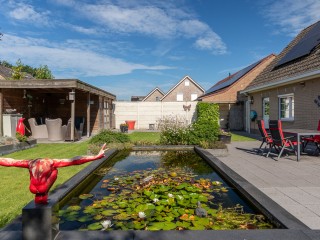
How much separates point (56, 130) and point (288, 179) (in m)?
10.1

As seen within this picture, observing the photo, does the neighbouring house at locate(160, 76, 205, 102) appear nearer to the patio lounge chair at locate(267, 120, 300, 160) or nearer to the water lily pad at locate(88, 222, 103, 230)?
the patio lounge chair at locate(267, 120, 300, 160)

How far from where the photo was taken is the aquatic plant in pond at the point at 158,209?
3.06 metres

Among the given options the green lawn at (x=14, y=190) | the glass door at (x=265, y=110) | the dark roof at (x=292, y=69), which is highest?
the dark roof at (x=292, y=69)

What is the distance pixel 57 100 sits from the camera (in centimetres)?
1736

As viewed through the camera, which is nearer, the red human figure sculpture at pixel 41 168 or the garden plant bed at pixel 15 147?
the red human figure sculpture at pixel 41 168

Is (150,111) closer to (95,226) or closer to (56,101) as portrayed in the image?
(56,101)

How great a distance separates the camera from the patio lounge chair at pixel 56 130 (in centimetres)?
1199

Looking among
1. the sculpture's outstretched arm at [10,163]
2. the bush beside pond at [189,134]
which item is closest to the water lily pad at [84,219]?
the sculpture's outstretched arm at [10,163]

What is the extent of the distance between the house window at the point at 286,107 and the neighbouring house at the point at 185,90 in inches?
1130

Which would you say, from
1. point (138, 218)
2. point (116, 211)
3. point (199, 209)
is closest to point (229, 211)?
point (199, 209)

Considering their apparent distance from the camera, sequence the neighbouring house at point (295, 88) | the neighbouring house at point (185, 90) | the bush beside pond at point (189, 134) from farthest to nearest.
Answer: the neighbouring house at point (185, 90) < the neighbouring house at point (295, 88) < the bush beside pond at point (189, 134)

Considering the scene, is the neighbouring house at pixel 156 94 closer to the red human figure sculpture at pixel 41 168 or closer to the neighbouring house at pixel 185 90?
the neighbouring house at pixel 185 90

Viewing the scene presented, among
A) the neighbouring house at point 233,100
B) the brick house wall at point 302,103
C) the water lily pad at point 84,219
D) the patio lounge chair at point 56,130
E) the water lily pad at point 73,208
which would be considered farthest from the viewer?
the neighbouring house at point 233,100

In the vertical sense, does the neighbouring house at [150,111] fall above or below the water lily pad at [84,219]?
above
